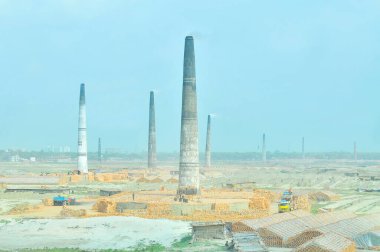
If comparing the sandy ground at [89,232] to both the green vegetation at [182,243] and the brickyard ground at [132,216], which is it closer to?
the brickyard ground at [132,216]

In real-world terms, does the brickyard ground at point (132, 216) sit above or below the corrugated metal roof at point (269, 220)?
below

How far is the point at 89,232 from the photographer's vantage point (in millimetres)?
35250

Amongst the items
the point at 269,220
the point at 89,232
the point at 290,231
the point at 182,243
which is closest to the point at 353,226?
the point at 290,231

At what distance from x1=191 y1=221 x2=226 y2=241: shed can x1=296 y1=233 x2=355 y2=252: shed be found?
5.49 m

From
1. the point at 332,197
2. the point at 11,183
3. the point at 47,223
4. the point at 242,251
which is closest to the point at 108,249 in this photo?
the point at 242,251

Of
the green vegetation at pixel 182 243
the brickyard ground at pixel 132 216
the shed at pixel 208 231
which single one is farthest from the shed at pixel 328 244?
the green vegetation at pixel 182 243

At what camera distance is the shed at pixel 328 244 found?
25.9 meters

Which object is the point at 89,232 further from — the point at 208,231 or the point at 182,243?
the point at 208,231

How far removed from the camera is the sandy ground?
105ft

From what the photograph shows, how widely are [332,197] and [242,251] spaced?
33620mm

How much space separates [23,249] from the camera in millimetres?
30594

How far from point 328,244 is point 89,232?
13467 millimetres

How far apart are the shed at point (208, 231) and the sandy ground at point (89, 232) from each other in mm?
1257

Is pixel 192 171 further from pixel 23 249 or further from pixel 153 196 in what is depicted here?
pixel 23 249
